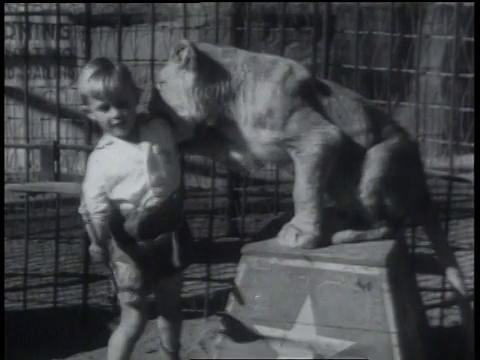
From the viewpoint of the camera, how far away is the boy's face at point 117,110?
2.90 metres

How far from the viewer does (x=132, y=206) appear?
9.80ft

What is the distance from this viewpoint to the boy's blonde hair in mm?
2891

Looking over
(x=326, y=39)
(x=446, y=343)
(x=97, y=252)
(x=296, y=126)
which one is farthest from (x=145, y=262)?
(x=446, y=343)

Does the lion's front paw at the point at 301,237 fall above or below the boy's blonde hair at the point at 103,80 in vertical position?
below

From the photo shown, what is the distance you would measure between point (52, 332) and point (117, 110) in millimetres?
864

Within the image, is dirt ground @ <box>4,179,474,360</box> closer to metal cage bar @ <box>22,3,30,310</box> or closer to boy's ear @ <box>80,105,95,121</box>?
metal cage bar @ <box>22,3,30,310</box>

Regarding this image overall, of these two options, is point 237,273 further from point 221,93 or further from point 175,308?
point 221,93

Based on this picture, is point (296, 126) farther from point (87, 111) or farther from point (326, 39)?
point (87, 111)

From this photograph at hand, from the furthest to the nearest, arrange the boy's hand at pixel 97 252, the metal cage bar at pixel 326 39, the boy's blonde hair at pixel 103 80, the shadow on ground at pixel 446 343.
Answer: the shadow on ground at pixel 446 343 → the boy's hand at pixel 97 252 → the metal cage bar at pixel 326 39 → the boy's blonde hair at pixel 103 80

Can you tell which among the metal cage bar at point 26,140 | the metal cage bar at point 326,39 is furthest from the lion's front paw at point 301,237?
the metal cage bar at point 26,140

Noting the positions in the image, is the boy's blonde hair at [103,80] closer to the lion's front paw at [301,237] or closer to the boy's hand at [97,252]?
the boy's hand at [97,252]

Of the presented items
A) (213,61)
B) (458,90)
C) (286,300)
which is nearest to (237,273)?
(286,300)

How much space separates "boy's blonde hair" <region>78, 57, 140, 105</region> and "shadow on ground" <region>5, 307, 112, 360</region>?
2.49 feet

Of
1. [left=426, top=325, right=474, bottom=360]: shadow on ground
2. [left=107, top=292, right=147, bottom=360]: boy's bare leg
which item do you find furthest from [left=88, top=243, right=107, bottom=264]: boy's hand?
[left=426, top=325, right=474, bottom=360]: shadow on ground
